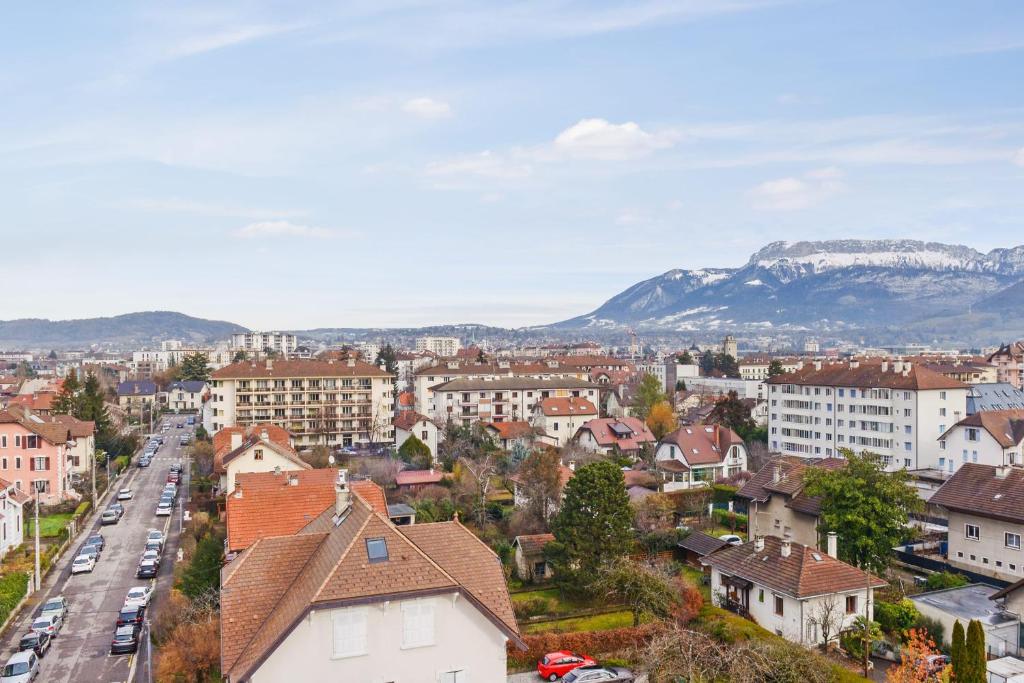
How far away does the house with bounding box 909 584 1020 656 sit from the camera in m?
29.2

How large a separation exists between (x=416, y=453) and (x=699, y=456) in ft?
73.0

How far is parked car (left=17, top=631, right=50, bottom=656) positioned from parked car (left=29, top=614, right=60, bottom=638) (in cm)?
33

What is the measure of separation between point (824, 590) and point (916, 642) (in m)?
4.12

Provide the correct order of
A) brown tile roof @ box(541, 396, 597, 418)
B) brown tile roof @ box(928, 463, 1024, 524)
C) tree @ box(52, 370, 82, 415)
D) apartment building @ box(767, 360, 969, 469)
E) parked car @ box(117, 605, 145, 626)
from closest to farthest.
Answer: parked car @ box(117, 605, 145, 626), brown tile roof @ box(928, 463, 1024, 524), apartment building @ box(767, 360, 969, 469), tree @ box(52, 370, 82, 415), brown tile roof @ box(541, 396, 597, 418)

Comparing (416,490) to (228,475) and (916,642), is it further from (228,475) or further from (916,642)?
(916,642)

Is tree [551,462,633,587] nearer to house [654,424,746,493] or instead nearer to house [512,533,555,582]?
→ house [512,533,555,582]

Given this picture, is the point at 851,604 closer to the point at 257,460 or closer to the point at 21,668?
the point at 21,668

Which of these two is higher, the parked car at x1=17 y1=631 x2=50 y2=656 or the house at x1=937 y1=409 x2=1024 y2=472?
the house at x1=937 y1=409 x2=1024 y2=472

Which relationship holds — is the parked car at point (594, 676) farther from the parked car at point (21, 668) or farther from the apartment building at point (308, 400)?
A: the apartment building at point (308, 400)

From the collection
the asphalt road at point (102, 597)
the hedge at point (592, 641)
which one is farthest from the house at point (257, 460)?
the hedge at point (592, 641)

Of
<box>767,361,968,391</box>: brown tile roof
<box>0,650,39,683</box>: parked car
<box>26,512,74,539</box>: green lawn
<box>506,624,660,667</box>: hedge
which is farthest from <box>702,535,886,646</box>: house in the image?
<box>767,361,968,391</box>: brown tile roof

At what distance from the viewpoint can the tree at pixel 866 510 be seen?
117ft

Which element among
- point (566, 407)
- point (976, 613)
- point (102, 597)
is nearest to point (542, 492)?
point (976, 613)

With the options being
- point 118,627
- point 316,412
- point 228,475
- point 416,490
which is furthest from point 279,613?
point 316,412
